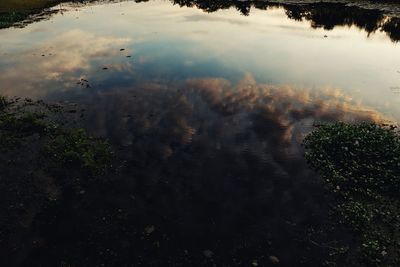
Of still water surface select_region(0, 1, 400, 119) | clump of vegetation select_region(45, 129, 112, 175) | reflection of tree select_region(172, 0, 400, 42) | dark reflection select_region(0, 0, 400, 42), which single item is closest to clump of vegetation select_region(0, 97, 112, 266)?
clump of vegetation select_region(45, 129, 112, 175)

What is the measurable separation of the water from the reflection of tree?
0.58 metres

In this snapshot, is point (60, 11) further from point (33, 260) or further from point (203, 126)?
point (33, 260)

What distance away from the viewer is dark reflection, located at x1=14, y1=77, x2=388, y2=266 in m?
11.4

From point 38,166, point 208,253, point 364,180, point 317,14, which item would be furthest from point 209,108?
point 317,14

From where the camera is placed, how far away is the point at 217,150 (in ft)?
55.9

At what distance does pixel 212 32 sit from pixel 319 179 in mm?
28570

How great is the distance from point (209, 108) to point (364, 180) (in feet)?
33.5

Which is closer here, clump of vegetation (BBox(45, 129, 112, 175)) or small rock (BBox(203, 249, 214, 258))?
small rock (BBox(203, 249, 214, 258))

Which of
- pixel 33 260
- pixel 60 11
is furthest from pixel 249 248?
pixel 60 11

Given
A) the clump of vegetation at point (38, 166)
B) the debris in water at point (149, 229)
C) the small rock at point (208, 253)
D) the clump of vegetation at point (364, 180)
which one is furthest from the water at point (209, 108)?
the clump of vegetation at point (38, 166)

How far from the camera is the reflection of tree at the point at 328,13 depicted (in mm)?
41125

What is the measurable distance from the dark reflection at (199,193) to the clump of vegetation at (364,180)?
76cm

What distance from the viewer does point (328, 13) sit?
49375mm

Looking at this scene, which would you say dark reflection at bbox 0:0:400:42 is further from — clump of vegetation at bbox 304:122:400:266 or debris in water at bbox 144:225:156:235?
debris in water at bbox 144:225:156:235
